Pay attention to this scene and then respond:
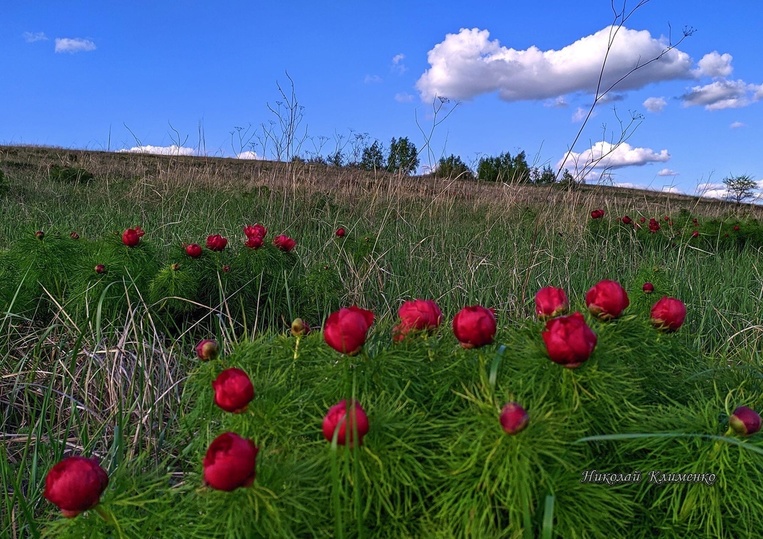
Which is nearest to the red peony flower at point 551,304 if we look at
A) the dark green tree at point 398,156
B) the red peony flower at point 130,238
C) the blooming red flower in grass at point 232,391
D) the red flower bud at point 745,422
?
the red flower bud at point 745,422

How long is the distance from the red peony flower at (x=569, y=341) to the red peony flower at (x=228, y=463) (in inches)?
21.5

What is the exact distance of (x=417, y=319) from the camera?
1.29 m

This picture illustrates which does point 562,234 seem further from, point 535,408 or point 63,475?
point 63,475

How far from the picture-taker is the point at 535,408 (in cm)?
100

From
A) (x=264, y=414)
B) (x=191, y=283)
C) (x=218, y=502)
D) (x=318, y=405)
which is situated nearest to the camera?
(x=218, y=502)

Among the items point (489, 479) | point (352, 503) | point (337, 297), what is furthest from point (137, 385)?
point (489, 479)

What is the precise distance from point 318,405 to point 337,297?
2.09 metres

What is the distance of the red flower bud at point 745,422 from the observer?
1.05 m

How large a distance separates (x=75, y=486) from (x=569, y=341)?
2.90ft

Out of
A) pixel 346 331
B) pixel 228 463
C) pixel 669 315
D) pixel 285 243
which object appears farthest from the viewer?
pixel 285 243

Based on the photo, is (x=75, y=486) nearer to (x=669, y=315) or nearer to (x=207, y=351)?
(x=207, y=351)

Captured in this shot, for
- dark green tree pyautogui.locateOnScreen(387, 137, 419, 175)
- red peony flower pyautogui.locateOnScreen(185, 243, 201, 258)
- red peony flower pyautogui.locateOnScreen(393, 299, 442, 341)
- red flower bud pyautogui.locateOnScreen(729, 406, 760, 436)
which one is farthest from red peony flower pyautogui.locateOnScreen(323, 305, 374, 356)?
dark green tree pyautogui.locateOnScreen(387, 137, 419, 175)

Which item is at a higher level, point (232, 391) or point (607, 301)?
point (607, 301)

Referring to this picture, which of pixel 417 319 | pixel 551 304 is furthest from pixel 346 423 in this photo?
pixel 551 304
